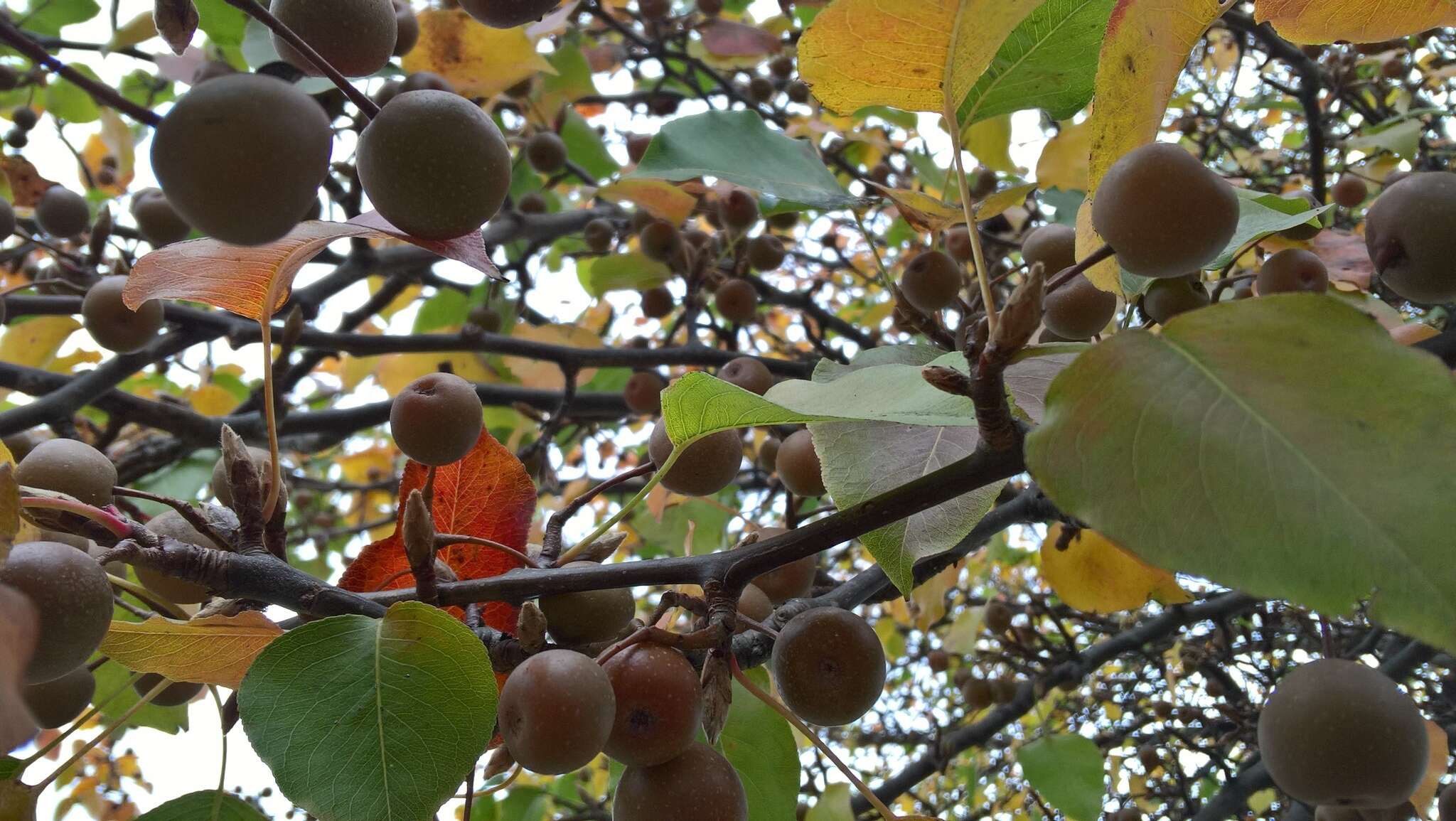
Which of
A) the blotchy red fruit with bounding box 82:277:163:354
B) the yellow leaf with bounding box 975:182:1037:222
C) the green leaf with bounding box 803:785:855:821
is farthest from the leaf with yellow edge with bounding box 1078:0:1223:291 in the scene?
the blotchy red fruit with bounding box 82:277:163:354

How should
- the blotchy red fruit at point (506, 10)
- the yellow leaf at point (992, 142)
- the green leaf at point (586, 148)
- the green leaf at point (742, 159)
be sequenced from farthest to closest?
the green leaf at point (586, 148) < the yellow leaf at point (992, 142) < the green leaf at point (742, 159) < the blotchy red fruit at point (506, 10)

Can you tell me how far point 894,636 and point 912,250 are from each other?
1206mm

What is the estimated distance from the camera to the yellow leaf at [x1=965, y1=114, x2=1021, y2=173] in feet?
7.63

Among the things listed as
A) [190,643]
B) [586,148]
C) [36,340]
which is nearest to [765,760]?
[190,643]

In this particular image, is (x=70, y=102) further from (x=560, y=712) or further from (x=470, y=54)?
(x=560, y=712)

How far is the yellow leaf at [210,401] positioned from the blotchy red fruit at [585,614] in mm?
2185

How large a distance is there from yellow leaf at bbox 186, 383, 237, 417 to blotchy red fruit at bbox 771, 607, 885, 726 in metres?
2.36

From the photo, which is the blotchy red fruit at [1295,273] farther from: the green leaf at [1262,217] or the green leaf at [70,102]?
the green leaf at [70,102]

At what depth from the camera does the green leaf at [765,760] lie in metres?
1.18

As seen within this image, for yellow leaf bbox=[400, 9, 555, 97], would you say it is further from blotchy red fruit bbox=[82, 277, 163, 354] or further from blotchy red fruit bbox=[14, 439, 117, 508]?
blotchy red fruit bbox=[14, 439, 117, 508]

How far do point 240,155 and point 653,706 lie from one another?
20.9 inches

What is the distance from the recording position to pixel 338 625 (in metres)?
0.81

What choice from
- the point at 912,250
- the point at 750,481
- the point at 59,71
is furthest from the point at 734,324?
the point at 59,71

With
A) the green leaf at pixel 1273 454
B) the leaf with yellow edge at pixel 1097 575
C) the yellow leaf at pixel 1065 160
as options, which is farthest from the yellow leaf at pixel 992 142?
the green leaf at pixel 1273 454
